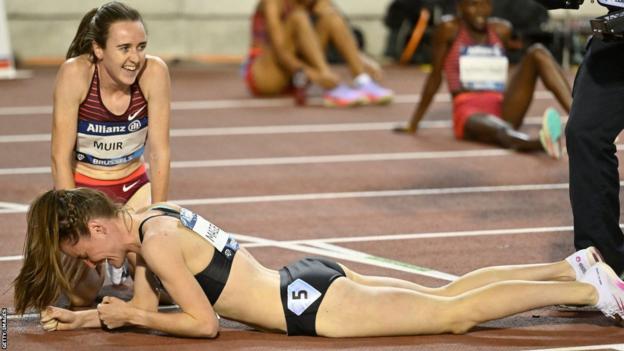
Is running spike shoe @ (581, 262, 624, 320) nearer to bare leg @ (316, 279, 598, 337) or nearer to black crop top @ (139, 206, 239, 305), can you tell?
bare leg @ (316, 279, 598, 337)

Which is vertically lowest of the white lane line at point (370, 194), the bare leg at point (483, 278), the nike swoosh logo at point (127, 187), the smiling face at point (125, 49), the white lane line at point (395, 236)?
the white lane line at point (370, 194)

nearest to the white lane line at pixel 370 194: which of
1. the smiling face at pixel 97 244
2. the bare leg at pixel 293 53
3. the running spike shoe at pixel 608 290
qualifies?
the smiling face at pixel 97 244

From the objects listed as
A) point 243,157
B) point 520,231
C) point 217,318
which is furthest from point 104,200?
point 243,157

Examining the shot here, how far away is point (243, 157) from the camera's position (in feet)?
26.5

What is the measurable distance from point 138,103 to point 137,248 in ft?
3.46

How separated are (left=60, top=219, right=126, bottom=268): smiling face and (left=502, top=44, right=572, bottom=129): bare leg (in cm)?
409

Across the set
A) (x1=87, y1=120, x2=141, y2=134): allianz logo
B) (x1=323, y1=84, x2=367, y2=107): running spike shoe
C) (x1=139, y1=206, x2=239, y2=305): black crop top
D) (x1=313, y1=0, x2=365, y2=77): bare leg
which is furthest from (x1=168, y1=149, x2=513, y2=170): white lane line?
(x1=139, y1=206, x2=239, y2=305): black crop top

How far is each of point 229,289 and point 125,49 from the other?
49.6 inches

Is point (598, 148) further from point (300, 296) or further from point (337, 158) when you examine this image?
point (337, 158)

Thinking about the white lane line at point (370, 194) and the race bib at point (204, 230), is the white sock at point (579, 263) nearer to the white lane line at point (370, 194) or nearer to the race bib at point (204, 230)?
the race bib at point (204, 230)

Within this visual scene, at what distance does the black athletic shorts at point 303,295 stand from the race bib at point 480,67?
4379mm

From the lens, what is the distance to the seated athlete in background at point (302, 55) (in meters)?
10.2

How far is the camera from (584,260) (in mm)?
4410

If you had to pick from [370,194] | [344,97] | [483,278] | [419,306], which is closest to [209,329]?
[419,306]
